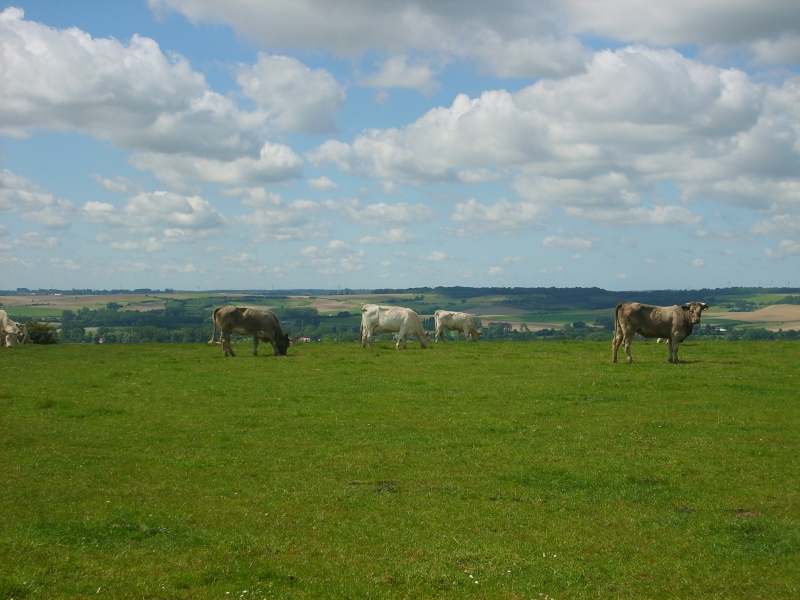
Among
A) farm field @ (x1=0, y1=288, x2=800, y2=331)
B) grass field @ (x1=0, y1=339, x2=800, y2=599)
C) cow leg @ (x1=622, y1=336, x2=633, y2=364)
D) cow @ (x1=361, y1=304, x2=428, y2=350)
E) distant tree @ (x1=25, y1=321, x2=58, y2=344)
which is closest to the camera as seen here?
grass field @ (x1=0, y1=339, x2=800, y2=599)

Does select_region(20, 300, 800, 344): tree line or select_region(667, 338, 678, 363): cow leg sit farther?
select_region(20, 300, 800, 344): tree line

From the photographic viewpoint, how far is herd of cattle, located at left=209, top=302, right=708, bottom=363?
97.7 ft

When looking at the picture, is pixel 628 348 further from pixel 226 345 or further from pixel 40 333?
pixel 40 333

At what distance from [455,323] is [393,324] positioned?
10207 mm

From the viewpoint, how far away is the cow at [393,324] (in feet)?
128

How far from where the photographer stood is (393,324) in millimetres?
39562

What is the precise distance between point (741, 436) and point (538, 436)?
4.29 metres

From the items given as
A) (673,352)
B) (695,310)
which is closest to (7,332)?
(673,352)

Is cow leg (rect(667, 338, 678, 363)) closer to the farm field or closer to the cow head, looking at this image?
the cow head

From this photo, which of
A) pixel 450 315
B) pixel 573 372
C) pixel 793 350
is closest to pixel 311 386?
pixel 573 372

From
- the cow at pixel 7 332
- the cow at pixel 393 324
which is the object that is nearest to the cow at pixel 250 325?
the cow at pixel 393 324

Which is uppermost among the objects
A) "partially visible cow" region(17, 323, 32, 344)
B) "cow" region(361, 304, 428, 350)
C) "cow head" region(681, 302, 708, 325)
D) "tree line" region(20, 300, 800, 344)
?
"cow head" region(681, 302, 708, 325)

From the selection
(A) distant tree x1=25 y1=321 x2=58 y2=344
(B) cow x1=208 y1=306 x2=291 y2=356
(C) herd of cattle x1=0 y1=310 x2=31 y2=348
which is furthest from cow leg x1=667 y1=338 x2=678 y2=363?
(A) distant tree x1=25 y1=321 x2=58 y2=344

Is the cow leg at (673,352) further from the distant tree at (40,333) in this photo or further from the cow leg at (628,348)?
the distant tree at (40,333)
